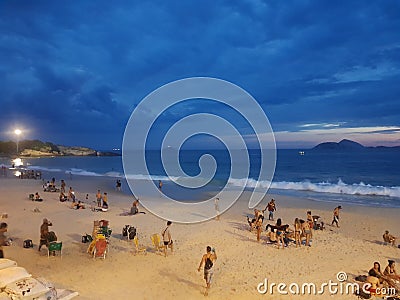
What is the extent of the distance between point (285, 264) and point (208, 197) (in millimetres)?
16980

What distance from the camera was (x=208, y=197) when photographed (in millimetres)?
26750

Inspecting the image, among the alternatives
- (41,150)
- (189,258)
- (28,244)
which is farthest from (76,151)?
(189,258)

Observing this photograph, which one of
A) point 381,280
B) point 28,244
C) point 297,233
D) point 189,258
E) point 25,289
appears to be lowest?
point 189,258

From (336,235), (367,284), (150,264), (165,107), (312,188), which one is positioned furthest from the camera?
(312,188)

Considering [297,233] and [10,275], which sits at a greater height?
[10,275]

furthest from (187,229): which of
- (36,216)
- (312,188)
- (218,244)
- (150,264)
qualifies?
(312,188)

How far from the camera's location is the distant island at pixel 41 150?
482ft

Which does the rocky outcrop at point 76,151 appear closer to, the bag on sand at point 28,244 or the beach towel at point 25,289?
the bag on sand at point 28,244

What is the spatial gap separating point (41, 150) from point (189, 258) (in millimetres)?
170888

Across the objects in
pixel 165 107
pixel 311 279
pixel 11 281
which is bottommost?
pixel 311 279

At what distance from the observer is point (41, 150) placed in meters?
159

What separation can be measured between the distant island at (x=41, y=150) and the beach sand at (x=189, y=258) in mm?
140645

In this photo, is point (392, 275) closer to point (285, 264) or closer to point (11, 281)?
point (285, 264)

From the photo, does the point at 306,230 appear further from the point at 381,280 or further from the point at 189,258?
the point at 189,258
